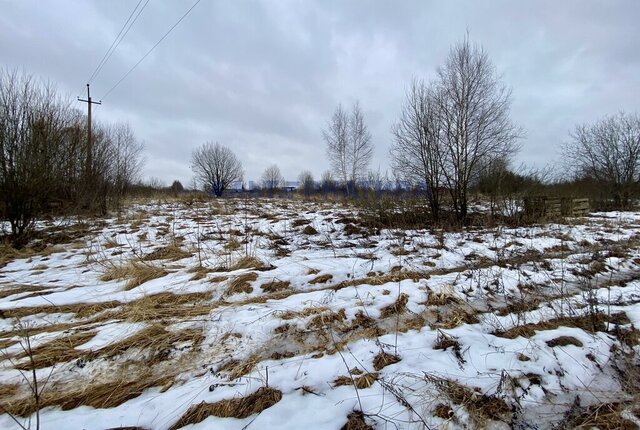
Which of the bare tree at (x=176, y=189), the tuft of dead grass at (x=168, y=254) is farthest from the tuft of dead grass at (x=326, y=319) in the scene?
the bare tree at (x=176, y=189)

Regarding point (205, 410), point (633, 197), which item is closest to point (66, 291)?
point (205, 410)

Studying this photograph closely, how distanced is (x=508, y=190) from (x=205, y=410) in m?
10.8

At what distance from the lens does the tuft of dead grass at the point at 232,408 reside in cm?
180

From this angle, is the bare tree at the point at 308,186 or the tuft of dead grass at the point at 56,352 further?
the bare tree at the point at 308,186

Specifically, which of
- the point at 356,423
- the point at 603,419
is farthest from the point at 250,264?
the point at 603,419

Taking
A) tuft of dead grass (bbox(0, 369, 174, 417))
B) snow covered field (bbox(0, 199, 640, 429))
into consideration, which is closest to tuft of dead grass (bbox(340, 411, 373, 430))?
snow covered field (bbox(0, 199, 640, 429))

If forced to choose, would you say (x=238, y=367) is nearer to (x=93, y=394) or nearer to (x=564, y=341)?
(x=93, y=394)

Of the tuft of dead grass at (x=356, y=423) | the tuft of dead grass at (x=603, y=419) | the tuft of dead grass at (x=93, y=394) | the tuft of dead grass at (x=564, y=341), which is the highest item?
the tuft of dead grass at (x=564, y=341)

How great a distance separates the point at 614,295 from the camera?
3449 mm

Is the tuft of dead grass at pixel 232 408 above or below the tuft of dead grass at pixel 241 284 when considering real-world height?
below

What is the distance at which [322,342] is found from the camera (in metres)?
2.65

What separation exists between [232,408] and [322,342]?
1.00 metres

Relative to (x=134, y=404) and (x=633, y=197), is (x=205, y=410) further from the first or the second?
(x=633, y=197)

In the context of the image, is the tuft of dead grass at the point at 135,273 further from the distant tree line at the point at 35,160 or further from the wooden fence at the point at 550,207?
the wooden fence at the point at 550,207
